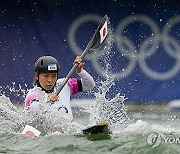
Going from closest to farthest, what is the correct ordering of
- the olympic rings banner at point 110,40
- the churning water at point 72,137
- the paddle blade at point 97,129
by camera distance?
the churning water at point 72,137
the paddle blade at point 97,129
the olympic rings banner at point 110,40

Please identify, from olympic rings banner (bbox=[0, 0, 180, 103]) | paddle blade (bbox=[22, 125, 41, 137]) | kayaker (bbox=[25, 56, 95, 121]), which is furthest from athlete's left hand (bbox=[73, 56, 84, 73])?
olympic rings banner (bbox=[0, 0, 180, 103])

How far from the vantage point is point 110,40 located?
12367 mm

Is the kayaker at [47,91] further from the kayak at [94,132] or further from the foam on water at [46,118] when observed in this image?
the kayak at [94,132]

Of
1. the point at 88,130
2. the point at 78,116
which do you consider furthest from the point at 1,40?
the point at 88,130

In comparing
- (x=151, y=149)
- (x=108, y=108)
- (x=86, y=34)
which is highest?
(x=86, y=34)

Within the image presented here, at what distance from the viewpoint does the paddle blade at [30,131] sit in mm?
6718

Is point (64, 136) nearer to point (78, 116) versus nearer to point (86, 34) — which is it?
point (78, 116)

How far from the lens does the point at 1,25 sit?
12344mm

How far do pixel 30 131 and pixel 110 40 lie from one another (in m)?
5.80

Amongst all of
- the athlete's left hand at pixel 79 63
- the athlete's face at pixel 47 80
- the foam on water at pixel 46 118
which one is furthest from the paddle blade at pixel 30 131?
the athlete's left hand at pixel 79 63

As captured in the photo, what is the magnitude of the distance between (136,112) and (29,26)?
98.9 inches

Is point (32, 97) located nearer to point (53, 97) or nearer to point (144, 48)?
point (53, 97)

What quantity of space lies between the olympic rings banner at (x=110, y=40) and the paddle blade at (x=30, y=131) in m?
Answer: 5.46

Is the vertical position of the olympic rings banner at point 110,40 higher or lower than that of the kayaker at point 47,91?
higher
